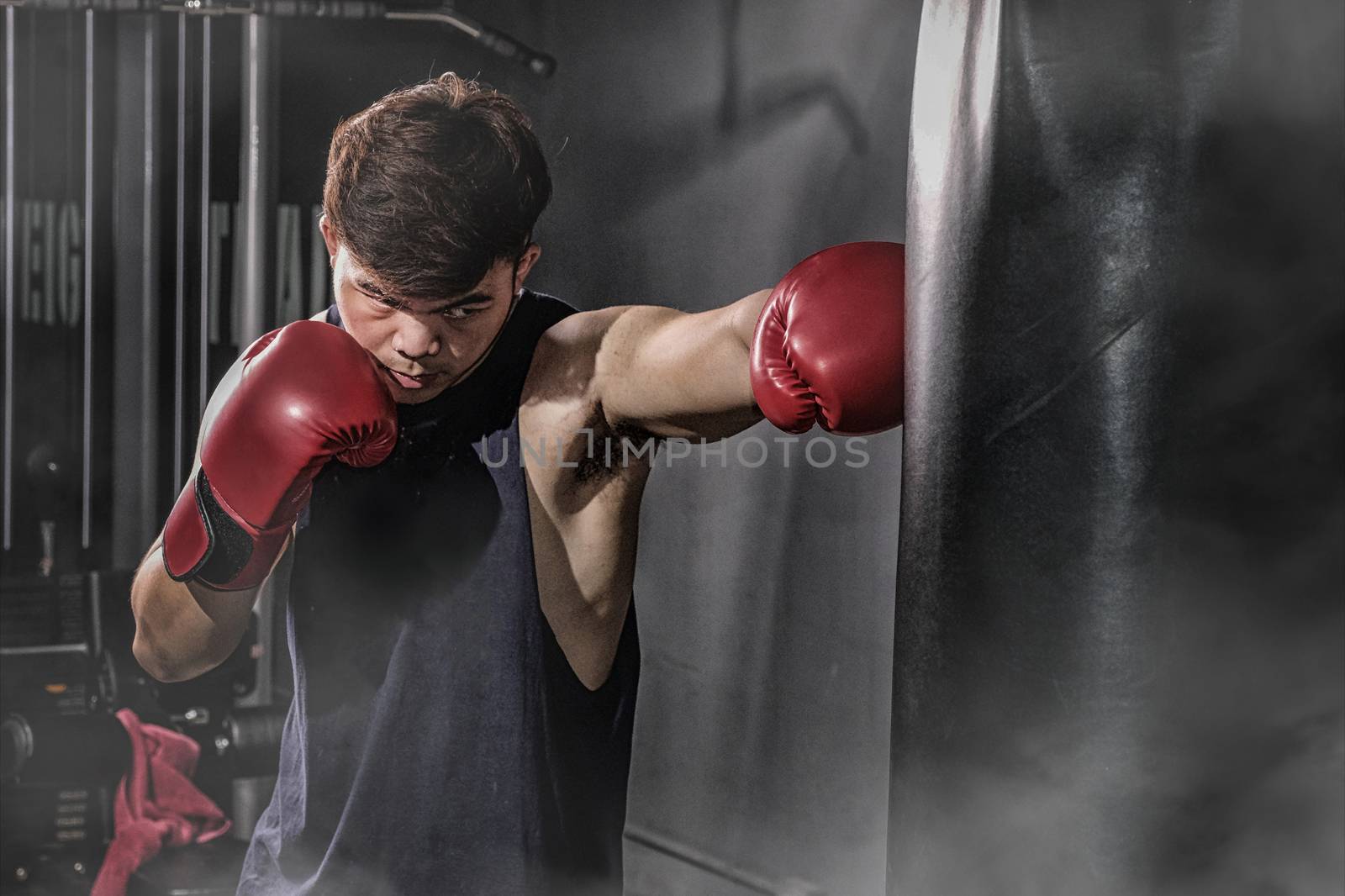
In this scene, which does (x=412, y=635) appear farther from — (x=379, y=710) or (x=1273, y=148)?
(x=1273, y=148)

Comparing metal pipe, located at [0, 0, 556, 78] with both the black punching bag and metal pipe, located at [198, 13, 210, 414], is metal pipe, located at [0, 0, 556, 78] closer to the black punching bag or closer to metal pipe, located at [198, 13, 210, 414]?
metal pipe, located at [198, 13, 210, 414]

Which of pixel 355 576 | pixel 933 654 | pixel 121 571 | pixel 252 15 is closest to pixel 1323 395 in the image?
pixel 933 654

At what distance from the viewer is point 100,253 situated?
5.89 ft

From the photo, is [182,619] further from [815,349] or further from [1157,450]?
[1157,450]

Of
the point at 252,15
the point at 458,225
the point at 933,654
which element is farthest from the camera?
the point at 252,15

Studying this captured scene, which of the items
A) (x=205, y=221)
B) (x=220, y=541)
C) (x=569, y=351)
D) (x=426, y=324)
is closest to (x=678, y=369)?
(x=569, y=351)

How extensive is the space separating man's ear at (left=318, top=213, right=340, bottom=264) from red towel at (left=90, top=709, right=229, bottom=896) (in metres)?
0.84

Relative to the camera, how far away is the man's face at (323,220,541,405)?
1.27 m

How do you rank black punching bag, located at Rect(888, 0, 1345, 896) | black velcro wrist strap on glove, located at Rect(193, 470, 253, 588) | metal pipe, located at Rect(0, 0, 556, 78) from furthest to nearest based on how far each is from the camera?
metal pipe, located at Rect(0, 0, 556, 78), black velcro wrist strap on glove, located at Rect(193, 470, 253, 588), black punching bag, located at Rect(888, 0, 1345, 896)

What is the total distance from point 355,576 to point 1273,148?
0.97 metres

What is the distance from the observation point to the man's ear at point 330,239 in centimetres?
131

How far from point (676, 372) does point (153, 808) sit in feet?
3.81

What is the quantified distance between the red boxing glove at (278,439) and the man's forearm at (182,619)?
0.50ft

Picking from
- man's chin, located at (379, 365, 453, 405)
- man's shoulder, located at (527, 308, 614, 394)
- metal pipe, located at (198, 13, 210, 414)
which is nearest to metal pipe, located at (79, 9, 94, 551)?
metal pipe, located at (198, 13, 210, 414)
